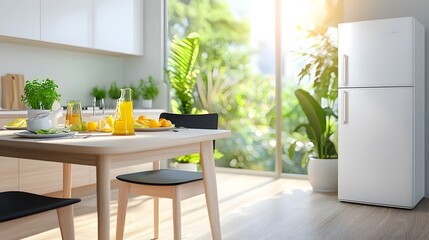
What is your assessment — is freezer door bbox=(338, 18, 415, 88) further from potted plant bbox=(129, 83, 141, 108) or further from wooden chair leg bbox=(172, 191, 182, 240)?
potted plant bbox=(129, 83, 141, 108)

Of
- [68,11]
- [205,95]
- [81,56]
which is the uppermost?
[68,11]

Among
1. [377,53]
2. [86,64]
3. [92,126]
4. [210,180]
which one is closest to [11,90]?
[86,64]

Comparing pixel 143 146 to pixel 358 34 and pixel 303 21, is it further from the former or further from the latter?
pixel 303 21

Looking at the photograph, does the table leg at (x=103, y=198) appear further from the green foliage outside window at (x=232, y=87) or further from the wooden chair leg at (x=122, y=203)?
the green foliage outside window at (x=232, y=87)

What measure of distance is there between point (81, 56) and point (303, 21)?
240cm

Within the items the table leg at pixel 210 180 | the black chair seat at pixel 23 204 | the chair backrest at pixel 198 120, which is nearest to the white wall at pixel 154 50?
the chair backrest at pixel 198 120

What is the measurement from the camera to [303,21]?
4891 mm

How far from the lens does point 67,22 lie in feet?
14.1

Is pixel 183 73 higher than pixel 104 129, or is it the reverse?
pixel 183 73

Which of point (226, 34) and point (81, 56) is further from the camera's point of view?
point (226, 34)

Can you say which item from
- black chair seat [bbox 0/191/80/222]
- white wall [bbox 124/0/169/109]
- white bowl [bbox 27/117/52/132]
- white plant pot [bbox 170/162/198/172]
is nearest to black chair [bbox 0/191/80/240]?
black chair seat [bbox 0/191/80/222]

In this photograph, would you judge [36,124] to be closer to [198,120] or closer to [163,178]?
[163,178]

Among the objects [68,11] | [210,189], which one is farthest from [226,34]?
[210,189]

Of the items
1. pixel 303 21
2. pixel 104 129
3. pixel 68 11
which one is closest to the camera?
pixel 104 129
